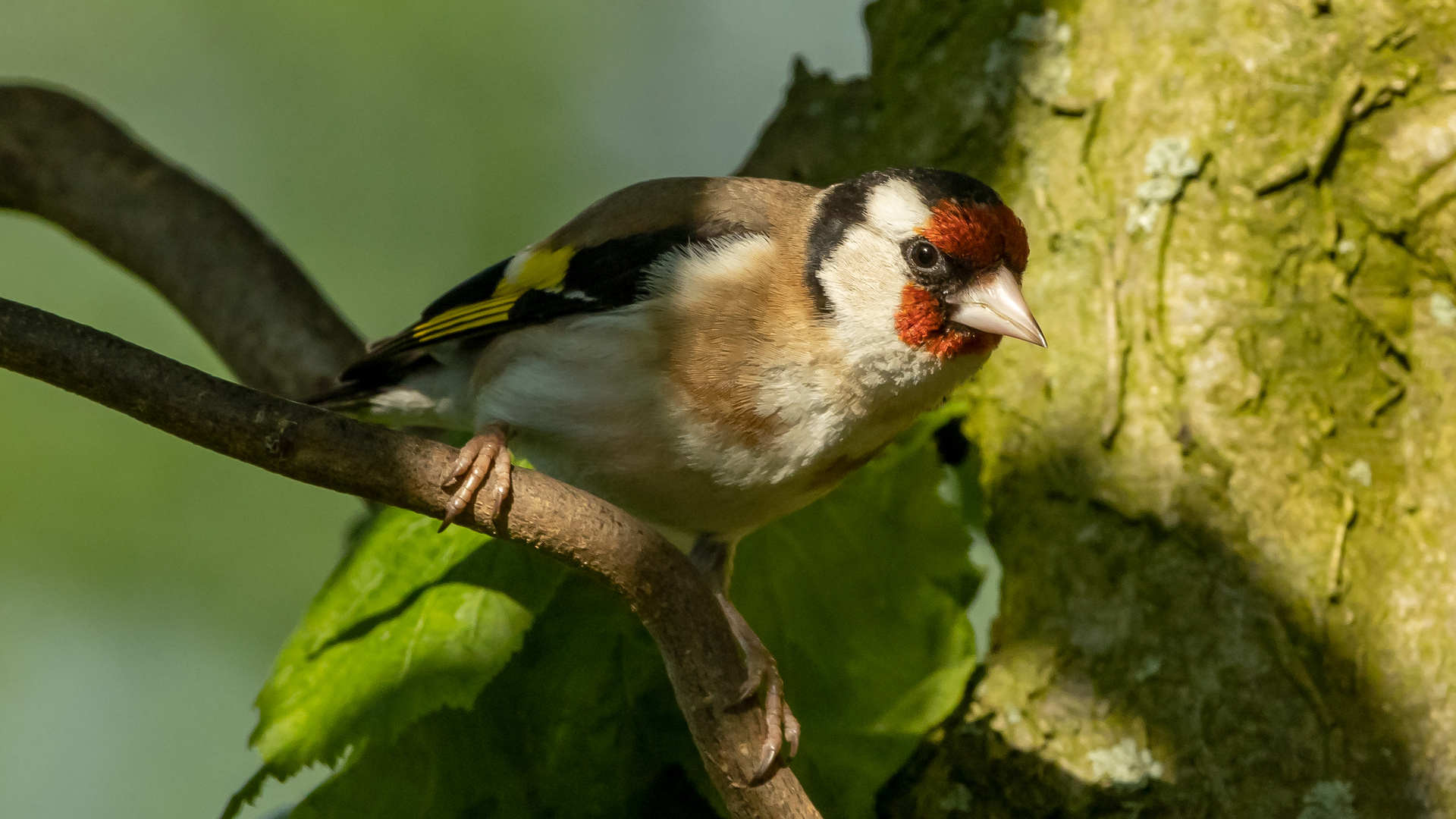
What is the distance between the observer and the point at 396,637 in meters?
2.49

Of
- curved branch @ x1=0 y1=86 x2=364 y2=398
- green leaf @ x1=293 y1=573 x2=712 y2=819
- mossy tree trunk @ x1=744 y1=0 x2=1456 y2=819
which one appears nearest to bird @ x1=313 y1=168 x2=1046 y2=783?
green leaf @ x1=293 y1=573 x2=712 y2=819

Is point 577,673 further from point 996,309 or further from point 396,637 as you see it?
point 996,309

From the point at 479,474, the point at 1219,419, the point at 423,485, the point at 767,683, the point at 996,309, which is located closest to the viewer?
the point at 423,485

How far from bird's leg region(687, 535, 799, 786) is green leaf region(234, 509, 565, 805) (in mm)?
374

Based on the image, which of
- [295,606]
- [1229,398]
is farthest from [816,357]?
[295,606]

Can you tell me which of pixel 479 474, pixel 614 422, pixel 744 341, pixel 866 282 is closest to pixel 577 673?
pixel 614 422

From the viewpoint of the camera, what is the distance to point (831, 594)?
2.92m

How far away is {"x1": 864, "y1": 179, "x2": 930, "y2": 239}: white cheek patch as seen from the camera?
248 cm

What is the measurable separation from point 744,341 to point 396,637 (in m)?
0.98

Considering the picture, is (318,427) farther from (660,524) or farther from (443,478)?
(660,524)

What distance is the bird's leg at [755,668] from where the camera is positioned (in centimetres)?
214

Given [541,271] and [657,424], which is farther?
[541,271]

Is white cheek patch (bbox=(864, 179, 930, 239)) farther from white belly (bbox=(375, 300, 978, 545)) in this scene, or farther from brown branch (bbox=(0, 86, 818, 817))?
brown branch (bbox=(0, 86, 818, 817))

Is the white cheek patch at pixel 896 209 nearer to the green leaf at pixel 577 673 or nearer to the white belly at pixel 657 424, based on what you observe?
the white belly at pixel 657 424
